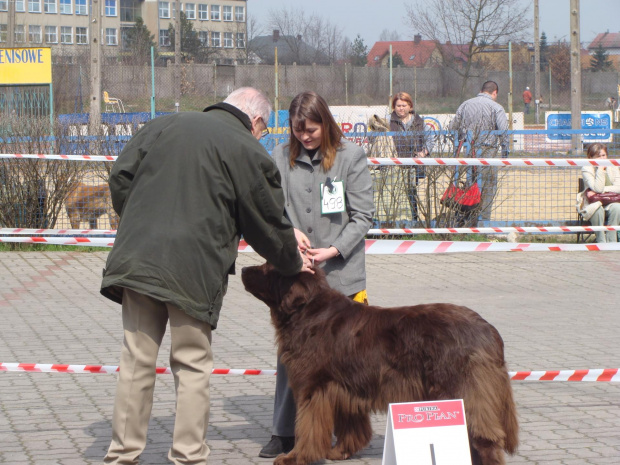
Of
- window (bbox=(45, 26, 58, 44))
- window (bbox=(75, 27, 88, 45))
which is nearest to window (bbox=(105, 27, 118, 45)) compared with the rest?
window (bbox=(75, 27, 88, 45))

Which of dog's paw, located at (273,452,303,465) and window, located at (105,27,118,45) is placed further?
window, located at (105,27,118,45)

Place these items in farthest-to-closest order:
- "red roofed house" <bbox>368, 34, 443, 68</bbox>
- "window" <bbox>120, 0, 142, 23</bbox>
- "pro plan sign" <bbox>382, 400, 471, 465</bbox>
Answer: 1. "window" <bbox>120, 0, 142, 23</bbox>
2. "red roofed house" <bbox>368, 34, 443, 68</bbox>
3. "pro plan sign" <bbox>382, 400, 471, 465</bbox>

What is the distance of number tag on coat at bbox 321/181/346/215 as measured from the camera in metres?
4.32

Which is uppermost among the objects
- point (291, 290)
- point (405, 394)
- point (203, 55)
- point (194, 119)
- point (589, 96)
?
point (203, 55)

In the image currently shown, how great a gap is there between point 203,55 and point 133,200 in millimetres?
58800

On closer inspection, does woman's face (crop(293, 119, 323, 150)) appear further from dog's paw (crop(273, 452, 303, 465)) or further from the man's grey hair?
dog's paw (crop(273, 452, 303, 465))

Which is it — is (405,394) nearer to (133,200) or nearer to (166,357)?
(133,200)

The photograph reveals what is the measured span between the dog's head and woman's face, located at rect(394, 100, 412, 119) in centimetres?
786

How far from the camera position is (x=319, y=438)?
3920 mm

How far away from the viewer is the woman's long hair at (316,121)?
420 cm

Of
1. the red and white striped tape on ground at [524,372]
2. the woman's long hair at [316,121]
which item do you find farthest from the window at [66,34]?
the woman's long hair at [316,121]

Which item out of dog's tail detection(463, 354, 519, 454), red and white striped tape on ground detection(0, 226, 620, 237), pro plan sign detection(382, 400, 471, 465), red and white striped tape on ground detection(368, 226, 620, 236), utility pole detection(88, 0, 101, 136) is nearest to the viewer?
pro plan sign detection(382, 400, 471, 465)

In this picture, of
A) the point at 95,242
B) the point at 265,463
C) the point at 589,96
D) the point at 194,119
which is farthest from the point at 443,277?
the point at 589,96

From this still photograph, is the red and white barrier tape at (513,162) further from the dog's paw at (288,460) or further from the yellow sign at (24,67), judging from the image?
the yellow sign at (24,67)
